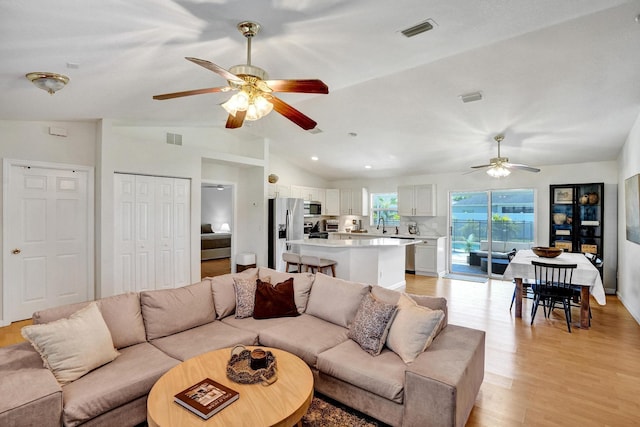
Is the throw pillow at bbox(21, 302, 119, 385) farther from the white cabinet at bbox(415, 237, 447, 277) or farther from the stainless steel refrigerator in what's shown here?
the white cabinet at bbox(415, 237, 447, 277)

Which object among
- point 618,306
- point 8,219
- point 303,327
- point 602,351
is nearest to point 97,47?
point 303,327

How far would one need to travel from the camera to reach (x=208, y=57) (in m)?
2.83

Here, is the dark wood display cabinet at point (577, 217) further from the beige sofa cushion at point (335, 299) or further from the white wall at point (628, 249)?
the beige sofa cushion at point (335, 299)

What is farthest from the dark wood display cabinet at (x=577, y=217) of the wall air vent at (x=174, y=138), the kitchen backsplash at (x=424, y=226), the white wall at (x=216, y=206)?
the white wall at (x=216, y=206)

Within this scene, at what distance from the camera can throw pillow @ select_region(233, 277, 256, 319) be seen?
10.3 feet

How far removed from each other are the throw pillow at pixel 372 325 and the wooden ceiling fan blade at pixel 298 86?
5.49 ft

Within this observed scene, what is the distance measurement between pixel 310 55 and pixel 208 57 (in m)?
0.91

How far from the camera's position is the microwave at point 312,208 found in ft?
26.2

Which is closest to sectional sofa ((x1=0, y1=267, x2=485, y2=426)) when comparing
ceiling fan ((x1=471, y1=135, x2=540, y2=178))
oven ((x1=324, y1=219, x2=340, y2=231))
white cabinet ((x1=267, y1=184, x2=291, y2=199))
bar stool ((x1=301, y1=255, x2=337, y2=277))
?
bar stool ((x1=301, y1=255, x2=337, y2=277))

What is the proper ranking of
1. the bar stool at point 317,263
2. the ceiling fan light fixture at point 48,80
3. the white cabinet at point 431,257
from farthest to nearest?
1. the white cabinet at point 431,257
2. the bar stool at point 317,263
3. the ceiling fan light fixture at point 48,80

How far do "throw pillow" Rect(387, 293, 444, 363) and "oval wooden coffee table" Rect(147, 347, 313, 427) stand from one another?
71 cm

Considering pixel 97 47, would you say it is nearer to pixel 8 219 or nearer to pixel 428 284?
pixel 8 219

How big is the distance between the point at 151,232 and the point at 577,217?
7.58 meters

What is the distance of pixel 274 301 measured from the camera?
3.16 meters
